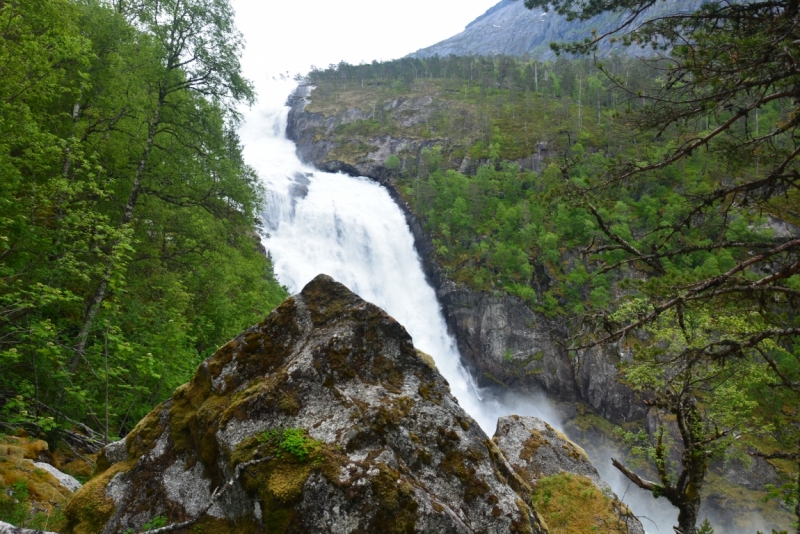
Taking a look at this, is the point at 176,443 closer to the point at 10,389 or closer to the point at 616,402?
the point at 10,389

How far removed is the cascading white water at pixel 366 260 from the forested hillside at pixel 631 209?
18.2ft

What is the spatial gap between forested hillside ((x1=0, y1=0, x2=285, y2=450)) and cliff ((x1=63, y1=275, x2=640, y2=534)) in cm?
265

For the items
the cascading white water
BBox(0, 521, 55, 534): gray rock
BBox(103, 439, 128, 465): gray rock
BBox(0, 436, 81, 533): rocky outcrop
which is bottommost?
the cascading white water

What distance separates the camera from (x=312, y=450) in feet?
13.8

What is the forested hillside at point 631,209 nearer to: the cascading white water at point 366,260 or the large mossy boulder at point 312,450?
the large mossy boulder at point 312,450

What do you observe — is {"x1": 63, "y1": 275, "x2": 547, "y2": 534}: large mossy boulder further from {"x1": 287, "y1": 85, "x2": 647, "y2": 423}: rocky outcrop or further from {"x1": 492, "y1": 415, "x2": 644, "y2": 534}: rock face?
{"x1": 287, "y1": 85, "x2": 647, "y2": 423}: rocky outcrop

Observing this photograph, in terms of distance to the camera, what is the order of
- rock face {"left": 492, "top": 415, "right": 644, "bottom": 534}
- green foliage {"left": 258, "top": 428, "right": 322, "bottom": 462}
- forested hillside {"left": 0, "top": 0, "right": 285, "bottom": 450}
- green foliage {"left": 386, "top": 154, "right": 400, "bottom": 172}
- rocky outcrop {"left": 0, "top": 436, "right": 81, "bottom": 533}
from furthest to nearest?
1. green foliage {"left": 386, "top": 154, "right": 400, "bottom": 172}
2. rock face {"left": 492, "top": 415, "right": 644, "bottom": 534}
3. forested hillside {"left": 0, "top": 0, "right": 285, "bottom": 450}
4. rocky outcrop {"left": 0, "top": 436, "right": 81, "bottom": 533}
5. green foliage {"left": 258, "top": 428, "right": 322, "bottom": 462}

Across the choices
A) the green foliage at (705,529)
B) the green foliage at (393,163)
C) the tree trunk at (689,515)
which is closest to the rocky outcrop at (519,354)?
the green foliage at (393,163)

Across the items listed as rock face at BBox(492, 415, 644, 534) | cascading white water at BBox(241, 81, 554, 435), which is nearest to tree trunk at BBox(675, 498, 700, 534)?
rock face at BBox(492, 415, 644, 534)

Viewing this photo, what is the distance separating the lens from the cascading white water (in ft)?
123

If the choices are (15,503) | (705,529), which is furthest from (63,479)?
(705,529)

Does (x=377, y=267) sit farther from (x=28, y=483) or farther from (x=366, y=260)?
(x=28, y=483)

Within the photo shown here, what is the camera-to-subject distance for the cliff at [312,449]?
398cm

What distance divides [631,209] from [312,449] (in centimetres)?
5834
